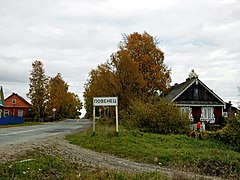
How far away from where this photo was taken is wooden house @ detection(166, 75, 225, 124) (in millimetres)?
49531

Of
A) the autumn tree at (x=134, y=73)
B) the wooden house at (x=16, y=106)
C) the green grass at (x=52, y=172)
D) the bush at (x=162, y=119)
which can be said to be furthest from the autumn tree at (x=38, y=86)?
the green grass at (x=52, y=172)

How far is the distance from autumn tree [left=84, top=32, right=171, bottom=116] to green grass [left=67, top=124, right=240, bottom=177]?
794 inches

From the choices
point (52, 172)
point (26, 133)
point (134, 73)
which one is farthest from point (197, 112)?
point (52, 172)

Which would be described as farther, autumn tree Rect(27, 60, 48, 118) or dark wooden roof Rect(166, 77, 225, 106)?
autumn tree Rect(27, 60, 48, 118)

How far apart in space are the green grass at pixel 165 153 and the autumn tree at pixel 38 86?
54.6 meters

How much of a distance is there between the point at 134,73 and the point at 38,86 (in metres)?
36.9

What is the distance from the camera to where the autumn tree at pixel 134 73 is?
4288 centimetres

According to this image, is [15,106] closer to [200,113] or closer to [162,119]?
[200,113]

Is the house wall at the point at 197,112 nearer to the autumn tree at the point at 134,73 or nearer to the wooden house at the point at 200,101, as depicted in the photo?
the wooden house at the point at 200,101

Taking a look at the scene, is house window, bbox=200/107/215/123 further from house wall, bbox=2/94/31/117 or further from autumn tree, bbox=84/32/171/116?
house wall, bbox=2/94/31/117

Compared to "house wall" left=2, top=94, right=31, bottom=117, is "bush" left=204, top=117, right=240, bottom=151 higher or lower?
lower

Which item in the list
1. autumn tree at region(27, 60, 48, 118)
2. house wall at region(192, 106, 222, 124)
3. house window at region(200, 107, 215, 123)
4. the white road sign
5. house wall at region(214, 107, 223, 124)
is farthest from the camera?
autumn tree at region(27, 60, 48, 118)

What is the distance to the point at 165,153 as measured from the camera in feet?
53.9

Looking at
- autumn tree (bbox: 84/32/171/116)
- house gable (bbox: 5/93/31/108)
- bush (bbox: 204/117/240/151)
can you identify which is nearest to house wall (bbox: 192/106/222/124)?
autumn tree (bbox: 84/32/171/116)
